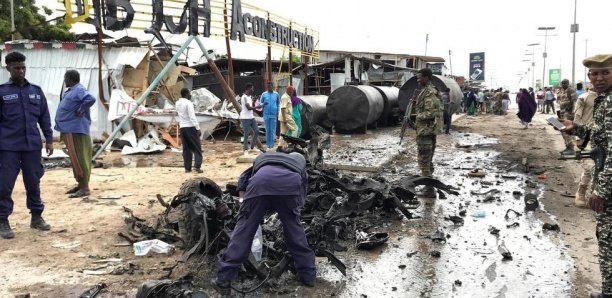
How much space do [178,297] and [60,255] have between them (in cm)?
189

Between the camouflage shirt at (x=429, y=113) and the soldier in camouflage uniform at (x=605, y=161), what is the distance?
3661 millimetres

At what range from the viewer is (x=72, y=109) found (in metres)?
6.73

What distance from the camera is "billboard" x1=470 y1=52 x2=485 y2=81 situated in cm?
5894

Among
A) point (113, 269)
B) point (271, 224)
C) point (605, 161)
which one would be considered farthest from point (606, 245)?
point (113, 269)

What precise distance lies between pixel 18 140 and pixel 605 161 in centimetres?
549

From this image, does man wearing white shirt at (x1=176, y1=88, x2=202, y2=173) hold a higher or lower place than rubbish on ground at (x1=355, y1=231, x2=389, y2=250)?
higher

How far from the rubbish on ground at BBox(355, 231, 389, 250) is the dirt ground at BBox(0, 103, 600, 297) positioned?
70.2 inches

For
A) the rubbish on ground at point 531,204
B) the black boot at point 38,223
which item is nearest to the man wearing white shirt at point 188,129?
the black boot at point 38,223

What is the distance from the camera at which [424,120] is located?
24.5 feet

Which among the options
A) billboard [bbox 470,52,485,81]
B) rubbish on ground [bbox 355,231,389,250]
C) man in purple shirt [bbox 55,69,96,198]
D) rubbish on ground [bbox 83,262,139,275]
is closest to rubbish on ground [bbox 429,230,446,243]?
rubbish on ground [bbox 355,231,389,250]

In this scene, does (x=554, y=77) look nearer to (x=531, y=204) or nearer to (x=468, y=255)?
(x=531, y=204)

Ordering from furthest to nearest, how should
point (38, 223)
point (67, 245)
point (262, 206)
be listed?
point (38, 223)
point (67, 245)
point (262, 206)

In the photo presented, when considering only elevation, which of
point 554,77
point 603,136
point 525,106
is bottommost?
point 603,136

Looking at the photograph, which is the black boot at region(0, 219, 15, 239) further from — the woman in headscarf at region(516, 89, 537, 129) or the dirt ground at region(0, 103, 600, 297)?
the woman in headscarf at region(516, 89, 537, 129)
